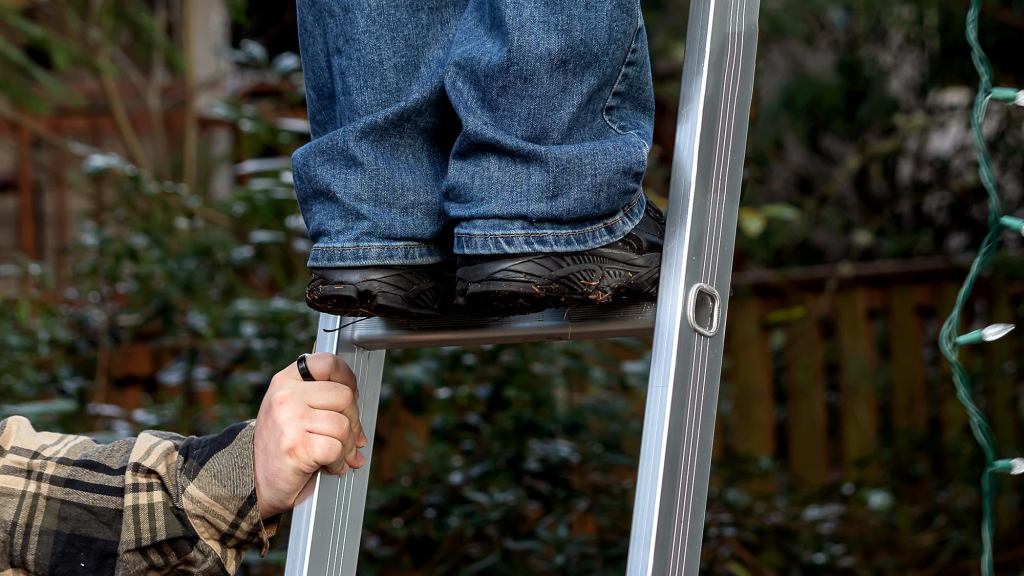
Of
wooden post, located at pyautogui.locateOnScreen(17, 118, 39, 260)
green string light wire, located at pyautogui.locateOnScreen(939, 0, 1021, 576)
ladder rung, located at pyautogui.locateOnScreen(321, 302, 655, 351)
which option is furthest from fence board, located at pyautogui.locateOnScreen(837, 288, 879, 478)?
wooden post, located at pyautogui.locateOnScreen(17, 118, 39, 260)

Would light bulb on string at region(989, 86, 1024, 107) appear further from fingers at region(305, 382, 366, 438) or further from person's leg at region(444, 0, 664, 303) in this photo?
fingers at region(305, 382, 366, 438)

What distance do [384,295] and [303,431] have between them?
0.18 meters

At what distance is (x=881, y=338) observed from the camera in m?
3.91

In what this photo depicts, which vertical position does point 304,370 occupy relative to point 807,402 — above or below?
below

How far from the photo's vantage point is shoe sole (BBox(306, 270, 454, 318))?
2.93 feet

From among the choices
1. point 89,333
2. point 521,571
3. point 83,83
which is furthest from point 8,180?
point 521,571

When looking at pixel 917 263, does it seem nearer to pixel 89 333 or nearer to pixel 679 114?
pixel 89 333

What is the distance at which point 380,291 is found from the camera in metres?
0.90

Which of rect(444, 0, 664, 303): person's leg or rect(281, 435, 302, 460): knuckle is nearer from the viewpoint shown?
rect(444, 0, 664, 303): person's leg

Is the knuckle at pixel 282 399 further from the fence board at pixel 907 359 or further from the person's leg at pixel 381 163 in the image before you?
the fence board at pixel 907 359

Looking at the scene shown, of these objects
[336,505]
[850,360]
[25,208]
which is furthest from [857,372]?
[25,208]

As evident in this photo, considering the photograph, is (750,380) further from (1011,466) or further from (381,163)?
(381,163)

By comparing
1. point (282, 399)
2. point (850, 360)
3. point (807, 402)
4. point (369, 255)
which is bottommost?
point (282, 399)

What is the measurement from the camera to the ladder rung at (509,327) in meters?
0.93
